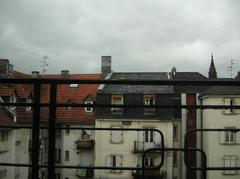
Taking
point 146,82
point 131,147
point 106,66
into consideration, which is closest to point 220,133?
point 131,147

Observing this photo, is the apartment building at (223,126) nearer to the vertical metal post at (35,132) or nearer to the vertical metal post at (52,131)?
the vertical metal post at (52,131)

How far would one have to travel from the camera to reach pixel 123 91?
26031 millimetres

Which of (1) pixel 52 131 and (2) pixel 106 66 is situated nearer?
(1) pixel 52 131

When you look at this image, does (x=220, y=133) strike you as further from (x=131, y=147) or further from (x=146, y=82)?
(x=146, y=82)

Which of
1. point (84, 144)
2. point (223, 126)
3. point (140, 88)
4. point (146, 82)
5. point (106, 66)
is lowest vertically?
point (84, 144)

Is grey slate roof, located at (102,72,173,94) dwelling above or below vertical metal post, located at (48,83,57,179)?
above

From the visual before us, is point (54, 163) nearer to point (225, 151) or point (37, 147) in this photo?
point (37, 147)

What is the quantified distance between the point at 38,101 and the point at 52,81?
16 cm

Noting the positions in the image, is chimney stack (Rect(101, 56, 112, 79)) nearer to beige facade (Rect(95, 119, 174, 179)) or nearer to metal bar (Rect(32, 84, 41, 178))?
beige facade (Rect(95, 119, 174, 179))

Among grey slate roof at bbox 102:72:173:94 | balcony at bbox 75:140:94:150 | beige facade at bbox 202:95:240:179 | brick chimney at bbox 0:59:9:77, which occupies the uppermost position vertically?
brick chimney at bbox 0:59:9:77

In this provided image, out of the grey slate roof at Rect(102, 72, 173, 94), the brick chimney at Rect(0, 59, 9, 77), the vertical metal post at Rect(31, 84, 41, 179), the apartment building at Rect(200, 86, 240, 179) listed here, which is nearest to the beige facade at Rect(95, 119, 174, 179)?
the apartment building at Rect(200, 86, 240, 179)

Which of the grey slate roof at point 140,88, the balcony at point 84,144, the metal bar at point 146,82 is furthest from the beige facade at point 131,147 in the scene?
the grey slate roof at point 140,88

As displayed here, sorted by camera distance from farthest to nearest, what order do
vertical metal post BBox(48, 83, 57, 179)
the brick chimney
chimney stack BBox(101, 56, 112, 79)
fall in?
chimney stack BBox(101, 56, 112, 79) < the brick chimney < vertical metal post BBox(48, 83, 57, 179)

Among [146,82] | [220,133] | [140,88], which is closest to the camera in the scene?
A: [146,82]
